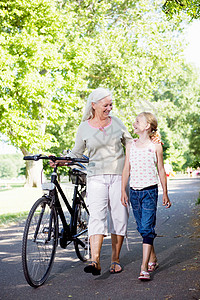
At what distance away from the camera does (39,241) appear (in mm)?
4777

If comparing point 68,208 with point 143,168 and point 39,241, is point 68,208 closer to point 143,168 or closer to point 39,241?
point 39,241

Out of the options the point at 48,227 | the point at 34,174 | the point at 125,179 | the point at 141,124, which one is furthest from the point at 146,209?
the point at 34,174

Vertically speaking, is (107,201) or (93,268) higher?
(107,201)

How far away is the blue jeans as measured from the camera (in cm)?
477

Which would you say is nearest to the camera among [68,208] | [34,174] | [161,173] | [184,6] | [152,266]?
[161,173]

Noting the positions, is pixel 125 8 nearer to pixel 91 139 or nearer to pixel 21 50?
pixel 21 50

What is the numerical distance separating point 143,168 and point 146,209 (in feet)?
1.39

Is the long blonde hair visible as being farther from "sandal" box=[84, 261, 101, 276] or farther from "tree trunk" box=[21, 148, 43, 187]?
"tree trunk" box=[21, 148, 43, 187]

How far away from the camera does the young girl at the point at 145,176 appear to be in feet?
15.8

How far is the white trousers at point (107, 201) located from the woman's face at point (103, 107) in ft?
2.17

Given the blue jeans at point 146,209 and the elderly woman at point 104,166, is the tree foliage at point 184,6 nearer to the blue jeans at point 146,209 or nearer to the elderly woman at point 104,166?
the elderly woman at point 104,166

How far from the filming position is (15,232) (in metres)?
9.40

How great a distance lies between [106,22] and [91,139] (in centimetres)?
2456

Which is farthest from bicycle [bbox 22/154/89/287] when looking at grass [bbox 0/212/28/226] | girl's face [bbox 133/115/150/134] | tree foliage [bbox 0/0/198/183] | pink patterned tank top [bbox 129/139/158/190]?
tree foliage [bbox 0/0/198/183]
